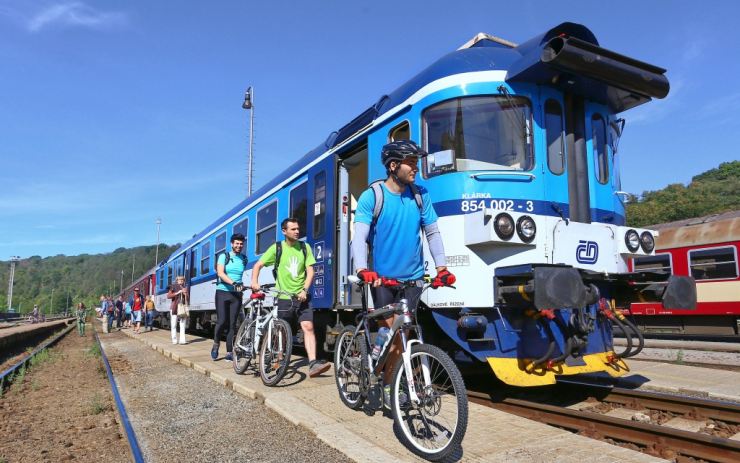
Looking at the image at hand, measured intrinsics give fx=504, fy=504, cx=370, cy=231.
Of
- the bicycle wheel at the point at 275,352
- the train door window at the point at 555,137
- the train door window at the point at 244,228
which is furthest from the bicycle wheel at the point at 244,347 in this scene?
the train door window at the point at 244,228

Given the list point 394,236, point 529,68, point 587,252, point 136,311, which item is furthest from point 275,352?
point 136,311

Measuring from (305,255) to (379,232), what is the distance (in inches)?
92.0

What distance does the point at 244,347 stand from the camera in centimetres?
612

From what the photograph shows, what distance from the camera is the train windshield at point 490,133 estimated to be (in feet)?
16.2

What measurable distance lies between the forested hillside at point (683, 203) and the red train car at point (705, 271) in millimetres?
37971

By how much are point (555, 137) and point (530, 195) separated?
2.75 ft

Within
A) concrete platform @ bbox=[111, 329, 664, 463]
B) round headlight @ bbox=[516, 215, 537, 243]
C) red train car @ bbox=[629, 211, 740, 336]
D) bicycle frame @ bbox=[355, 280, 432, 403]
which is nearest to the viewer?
concrete platform @ bbox=[111, 329, 664, 463]

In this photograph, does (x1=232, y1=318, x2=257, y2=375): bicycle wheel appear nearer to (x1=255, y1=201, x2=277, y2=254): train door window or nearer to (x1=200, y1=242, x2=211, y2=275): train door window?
(x1=255, y1=201, x2=277, y2=254): train door window

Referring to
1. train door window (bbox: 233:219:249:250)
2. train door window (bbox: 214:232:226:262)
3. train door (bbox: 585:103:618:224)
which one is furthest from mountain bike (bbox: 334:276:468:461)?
train door window (bbox: 214:232:226:262)

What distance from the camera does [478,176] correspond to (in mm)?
4785

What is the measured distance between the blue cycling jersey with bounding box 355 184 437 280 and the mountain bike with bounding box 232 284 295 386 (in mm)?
2091

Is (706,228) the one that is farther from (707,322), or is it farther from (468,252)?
(468,252)

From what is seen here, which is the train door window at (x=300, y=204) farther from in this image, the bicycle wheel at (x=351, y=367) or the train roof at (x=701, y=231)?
the train roof at (x=701, y=231)

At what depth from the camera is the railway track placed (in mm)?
3322
